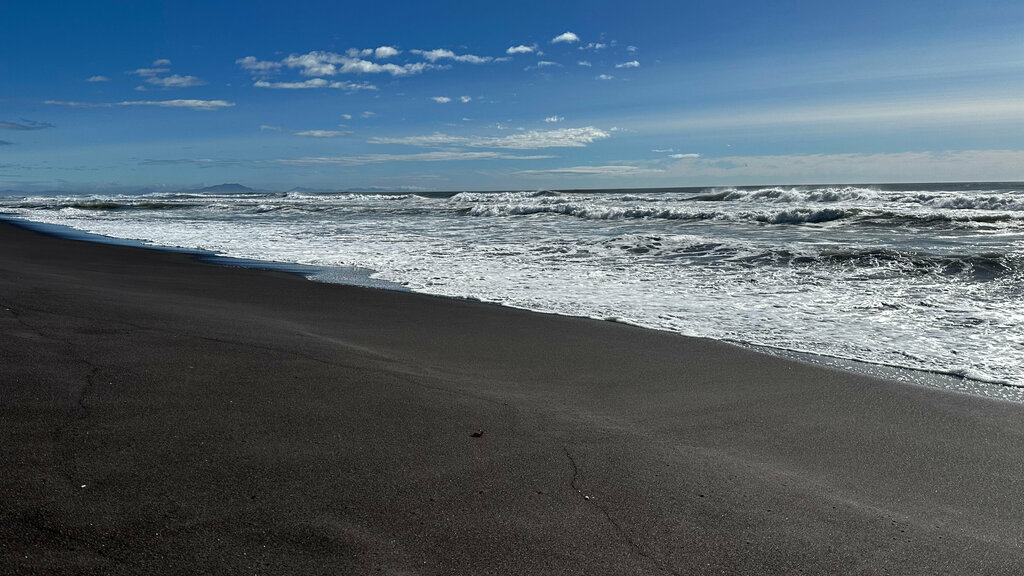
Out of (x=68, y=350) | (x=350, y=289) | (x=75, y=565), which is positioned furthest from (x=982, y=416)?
(x=350, y=289)

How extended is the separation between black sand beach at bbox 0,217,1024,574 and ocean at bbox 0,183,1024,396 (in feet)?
3.57

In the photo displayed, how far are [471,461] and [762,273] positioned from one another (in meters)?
7.10

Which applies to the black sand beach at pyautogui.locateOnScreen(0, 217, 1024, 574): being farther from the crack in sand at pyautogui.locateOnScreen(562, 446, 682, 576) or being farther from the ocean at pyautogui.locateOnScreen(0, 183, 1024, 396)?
the ocean at pyautogui.locateOnScreen(0, 183, 1024, 396)

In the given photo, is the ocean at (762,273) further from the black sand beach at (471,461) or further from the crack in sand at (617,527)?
the crack in sand at (617,527)

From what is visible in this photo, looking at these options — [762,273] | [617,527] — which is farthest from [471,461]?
[762,273]

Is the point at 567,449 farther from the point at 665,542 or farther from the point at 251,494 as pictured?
the point at 251,494

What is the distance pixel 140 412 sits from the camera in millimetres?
2793

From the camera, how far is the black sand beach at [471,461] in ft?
6.28

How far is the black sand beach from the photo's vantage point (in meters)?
1.92

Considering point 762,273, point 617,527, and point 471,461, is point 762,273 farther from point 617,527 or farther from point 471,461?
point 617,527

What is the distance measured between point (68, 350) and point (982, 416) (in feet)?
16.9

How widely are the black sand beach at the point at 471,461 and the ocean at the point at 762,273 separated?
1.09 m

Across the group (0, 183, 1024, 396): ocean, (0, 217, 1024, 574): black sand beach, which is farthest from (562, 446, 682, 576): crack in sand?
(0, 183, 1024, 396): ocean

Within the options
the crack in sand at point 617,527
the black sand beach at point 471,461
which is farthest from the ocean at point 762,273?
the crack in sand at point 617,527
